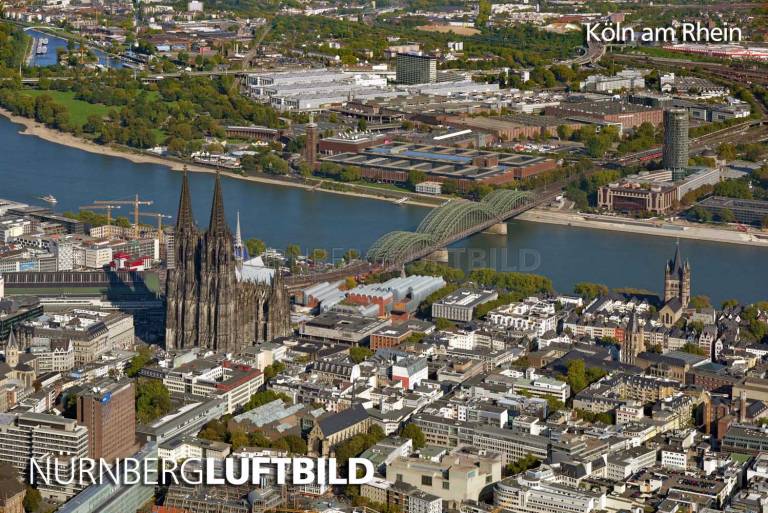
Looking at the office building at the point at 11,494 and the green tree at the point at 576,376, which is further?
the green tree at the point at 576,376

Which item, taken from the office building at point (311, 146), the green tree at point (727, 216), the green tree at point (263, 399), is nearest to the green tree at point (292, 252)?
the green tree at point (263, 399)

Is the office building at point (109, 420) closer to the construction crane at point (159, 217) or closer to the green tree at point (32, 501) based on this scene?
the green tree at point (32, 501)

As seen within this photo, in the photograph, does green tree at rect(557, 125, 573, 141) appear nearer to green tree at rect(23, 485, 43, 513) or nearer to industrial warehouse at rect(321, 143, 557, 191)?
industrial warehouse at rect(321, 143, 557, 191)

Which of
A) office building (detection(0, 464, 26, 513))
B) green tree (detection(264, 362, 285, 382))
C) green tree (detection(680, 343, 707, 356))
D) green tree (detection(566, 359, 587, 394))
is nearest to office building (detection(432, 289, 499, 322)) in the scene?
green tree (detection(566, 359, 587, 394))

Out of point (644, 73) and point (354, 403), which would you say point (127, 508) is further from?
point (644, 73)

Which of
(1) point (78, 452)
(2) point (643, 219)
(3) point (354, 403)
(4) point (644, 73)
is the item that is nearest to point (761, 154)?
(2) point (643, 219)

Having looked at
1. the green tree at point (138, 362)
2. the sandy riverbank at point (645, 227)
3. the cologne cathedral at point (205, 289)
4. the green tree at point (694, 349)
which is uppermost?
the cologne cathedral at point (205, 289)

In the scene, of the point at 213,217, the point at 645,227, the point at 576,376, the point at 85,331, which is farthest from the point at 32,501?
the point at 645,227
